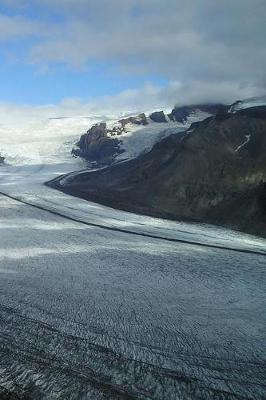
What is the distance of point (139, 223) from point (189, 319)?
11.1 m

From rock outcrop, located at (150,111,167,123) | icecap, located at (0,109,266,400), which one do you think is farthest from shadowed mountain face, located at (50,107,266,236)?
rock outcrop, located at (150,111,167,123)

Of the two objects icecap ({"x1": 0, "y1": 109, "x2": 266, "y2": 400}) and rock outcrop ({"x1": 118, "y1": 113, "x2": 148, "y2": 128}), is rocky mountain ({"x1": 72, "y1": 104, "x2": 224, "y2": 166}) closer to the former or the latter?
rock outcrop ({"x1": 118, "y1": 113, "x2": 148, "y2": 128})

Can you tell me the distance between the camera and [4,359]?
5746 mm

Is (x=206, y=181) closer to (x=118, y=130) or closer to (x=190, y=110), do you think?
(x=118, y=130)

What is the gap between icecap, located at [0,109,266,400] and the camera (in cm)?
538

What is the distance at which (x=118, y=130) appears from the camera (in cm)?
6119

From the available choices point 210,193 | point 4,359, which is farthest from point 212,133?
point 4,359

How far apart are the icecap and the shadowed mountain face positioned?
5.77 meters

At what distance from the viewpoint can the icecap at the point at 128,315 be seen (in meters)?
5.38

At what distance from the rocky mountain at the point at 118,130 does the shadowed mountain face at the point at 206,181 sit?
1939 cm

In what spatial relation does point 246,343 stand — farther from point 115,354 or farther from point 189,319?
point 115,354

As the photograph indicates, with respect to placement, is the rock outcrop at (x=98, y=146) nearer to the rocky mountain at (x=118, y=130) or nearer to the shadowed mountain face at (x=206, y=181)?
the rocky mountain at (x=118, y=130)

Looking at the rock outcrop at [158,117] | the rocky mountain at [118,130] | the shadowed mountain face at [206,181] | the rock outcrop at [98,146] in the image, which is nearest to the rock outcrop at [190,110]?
the rocky mountain at [118,130]

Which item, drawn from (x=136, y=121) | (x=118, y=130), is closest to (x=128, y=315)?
(x=118, y=130)
